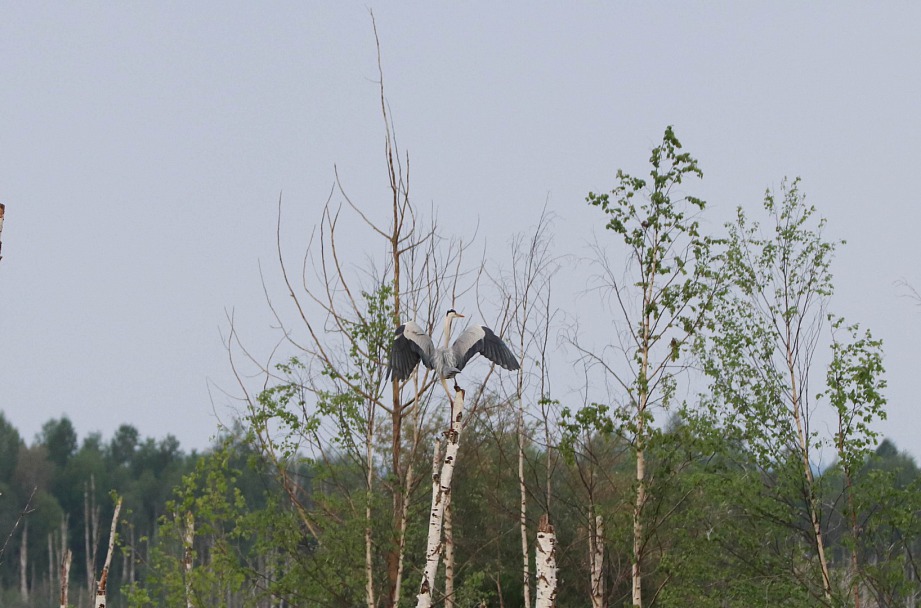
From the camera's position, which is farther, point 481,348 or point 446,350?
point 481,348

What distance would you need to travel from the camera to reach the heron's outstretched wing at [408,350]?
40.7 ft

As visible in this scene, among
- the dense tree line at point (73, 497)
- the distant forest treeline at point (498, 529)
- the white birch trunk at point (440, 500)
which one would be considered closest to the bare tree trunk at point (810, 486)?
the distant forest treeline at point (498, 529)

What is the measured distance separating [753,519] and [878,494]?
6.29 ft

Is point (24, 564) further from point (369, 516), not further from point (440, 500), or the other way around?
point (440, 500)

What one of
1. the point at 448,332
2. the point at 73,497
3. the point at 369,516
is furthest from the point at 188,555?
the point at 73,497

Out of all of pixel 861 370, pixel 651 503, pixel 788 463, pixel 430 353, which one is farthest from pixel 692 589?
pixel 430 353

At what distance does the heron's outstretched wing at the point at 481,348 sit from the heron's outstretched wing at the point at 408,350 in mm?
319

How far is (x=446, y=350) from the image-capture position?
39.9ft

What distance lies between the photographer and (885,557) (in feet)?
53.6

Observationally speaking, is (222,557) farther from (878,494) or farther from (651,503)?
(878,494)

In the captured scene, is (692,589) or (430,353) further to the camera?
(692,589)

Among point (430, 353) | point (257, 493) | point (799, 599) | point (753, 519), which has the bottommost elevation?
point (799, 599)

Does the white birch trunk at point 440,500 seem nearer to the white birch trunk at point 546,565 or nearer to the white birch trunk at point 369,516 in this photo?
the white birch trunk at point 546,565

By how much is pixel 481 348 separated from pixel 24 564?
5869cm
